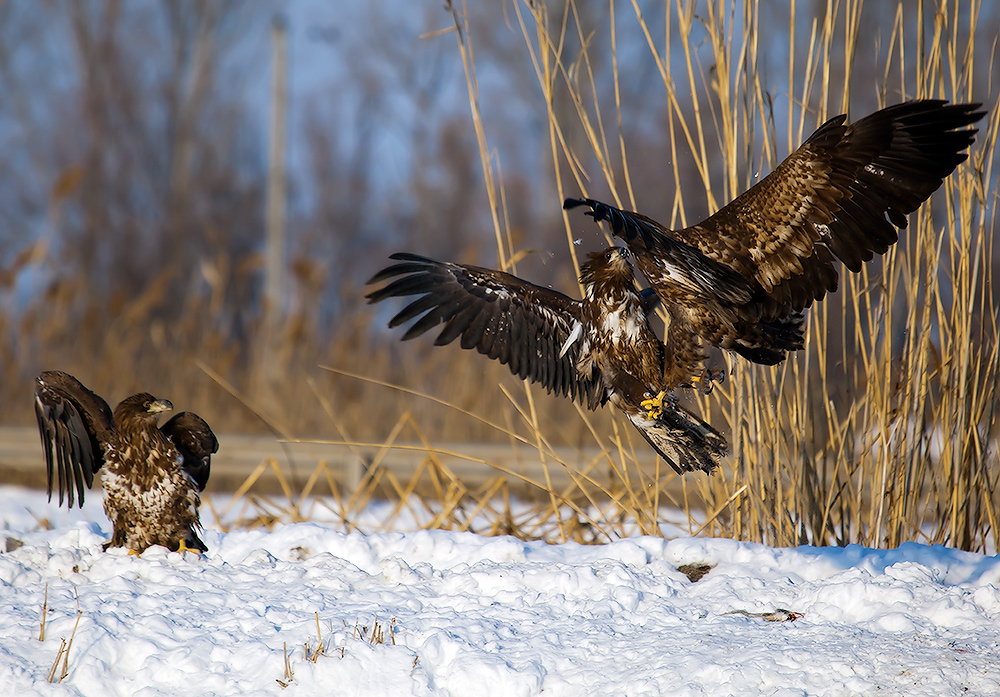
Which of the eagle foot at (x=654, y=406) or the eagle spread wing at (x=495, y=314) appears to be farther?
the eagle spread wing at (x=495, y=314)

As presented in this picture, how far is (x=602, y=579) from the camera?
279 centimetres

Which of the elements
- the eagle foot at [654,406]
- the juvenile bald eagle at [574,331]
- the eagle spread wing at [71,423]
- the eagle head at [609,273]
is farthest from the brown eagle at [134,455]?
the eagle foot at [654,406]

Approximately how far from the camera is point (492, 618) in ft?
8.30

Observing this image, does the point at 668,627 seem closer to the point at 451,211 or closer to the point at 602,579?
the point at 602,579

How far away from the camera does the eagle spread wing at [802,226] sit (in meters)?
2.32

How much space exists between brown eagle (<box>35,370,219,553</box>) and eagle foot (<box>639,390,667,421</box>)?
154 cm

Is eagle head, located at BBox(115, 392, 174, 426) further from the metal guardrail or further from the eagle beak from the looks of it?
the metal guardrail

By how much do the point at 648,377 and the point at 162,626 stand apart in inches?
60.6

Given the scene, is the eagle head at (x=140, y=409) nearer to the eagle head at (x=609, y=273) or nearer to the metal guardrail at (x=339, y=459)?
the eagle head at (x=609, y=273)

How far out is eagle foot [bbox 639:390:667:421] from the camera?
8.63ft

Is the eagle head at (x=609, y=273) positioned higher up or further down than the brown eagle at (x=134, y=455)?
higher up

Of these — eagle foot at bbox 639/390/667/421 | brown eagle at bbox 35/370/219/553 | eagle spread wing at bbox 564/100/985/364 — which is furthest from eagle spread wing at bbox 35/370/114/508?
eagle spread wing at bbox 564/100/985/364

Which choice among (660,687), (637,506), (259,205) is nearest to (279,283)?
(259,205)

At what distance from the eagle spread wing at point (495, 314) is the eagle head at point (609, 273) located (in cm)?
36
